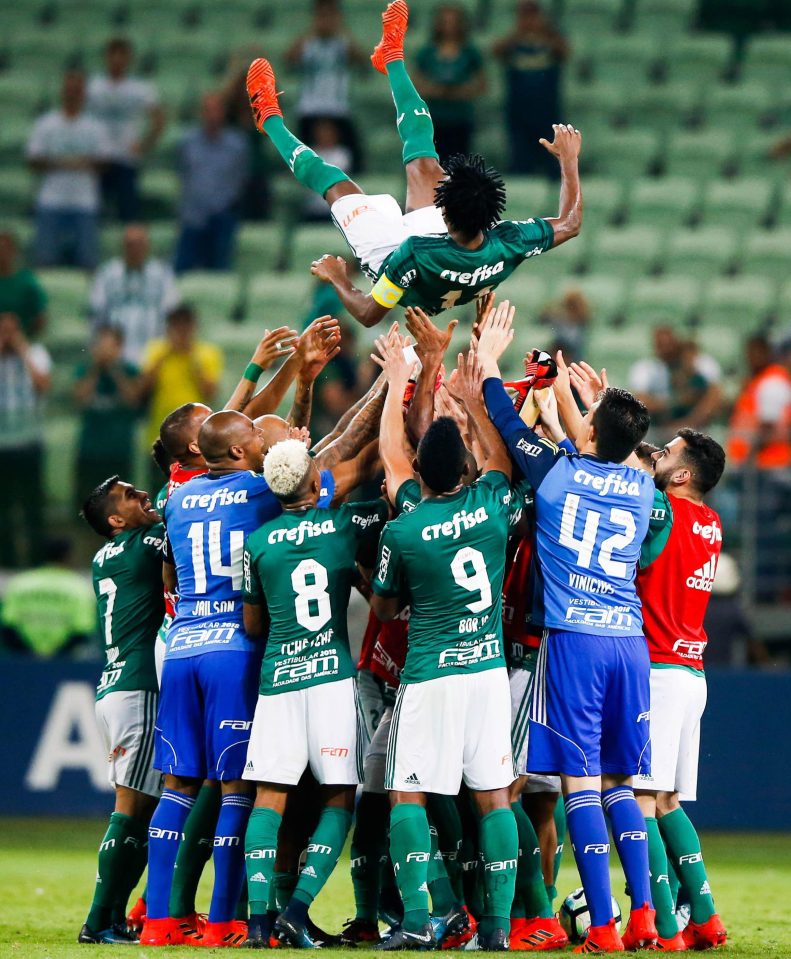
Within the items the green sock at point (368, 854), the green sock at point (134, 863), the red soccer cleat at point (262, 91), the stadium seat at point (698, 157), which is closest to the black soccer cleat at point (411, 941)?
the green sock at point (368, 854)

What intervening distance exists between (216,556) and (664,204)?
450 inches

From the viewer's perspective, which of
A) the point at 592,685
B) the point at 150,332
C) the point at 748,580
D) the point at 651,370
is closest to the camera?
the point at 592,685

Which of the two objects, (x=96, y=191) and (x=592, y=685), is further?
(x=96, y=191)

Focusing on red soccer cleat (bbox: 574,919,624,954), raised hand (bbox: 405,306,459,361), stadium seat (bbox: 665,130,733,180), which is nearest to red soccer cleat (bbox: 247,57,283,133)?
raised hand (bbox: 405,306,459,361)

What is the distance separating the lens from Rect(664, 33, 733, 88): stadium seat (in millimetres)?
Answer: 19312

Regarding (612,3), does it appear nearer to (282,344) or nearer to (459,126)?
(459,126)

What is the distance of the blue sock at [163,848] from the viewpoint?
779 centimetres

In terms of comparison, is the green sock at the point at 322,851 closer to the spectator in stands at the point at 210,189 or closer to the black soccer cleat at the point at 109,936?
the black soccer cleat at the point at 109,936

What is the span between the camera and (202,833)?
26.3 ft

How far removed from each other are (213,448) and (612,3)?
1350cm

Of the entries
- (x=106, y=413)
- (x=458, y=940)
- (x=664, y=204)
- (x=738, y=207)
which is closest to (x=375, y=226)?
(x=458, y=940)

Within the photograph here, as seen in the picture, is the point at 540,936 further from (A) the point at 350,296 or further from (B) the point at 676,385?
(B) the point at 676,385

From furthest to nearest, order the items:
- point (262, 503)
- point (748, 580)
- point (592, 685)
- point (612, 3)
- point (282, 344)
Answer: point (612, 3)
point (748, 580)
point (282, 344)
point (262, 503)
point (592, 685)

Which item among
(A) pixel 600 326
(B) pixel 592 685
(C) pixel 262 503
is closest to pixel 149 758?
(C) pixel 262 503
